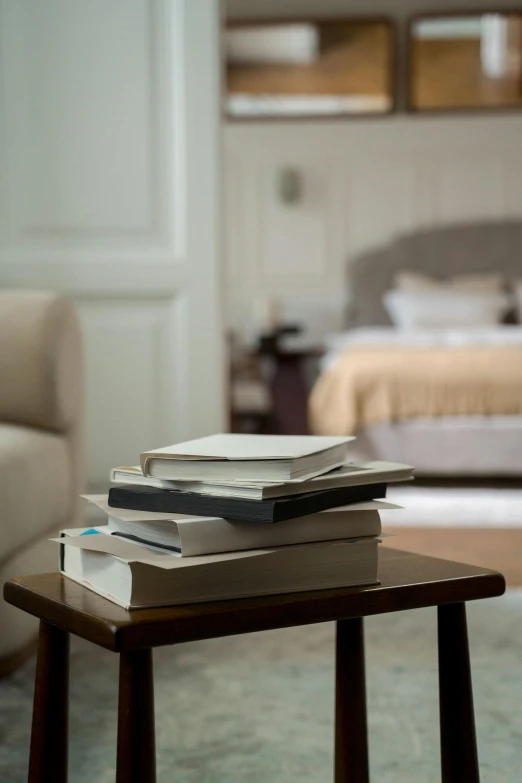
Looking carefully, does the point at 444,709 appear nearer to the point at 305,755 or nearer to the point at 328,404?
the point at 305,755

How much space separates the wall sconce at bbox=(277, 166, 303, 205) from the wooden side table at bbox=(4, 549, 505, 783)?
561 centimetres

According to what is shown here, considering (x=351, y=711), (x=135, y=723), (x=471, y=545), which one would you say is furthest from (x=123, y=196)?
(x=135, y=723)

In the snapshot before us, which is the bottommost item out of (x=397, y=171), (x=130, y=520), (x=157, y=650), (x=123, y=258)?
(x=157, y=650)

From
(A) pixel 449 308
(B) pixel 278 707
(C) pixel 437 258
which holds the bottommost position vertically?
(B) pixel 278 707

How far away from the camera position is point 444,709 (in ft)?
3.52

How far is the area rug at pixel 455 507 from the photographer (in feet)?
12.1

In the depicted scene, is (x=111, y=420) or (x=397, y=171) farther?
(x=397, y=171)

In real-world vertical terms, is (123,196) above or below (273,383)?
above

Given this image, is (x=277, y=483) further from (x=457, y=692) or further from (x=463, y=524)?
(x=463, y=524)

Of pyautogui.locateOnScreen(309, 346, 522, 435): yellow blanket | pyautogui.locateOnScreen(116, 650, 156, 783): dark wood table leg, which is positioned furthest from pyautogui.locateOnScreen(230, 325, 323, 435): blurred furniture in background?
pyautogui.locateOnScreen(116, 650, 156, 783): dark wood table leg

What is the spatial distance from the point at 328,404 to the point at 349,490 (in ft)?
11.6

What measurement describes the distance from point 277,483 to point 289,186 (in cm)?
580

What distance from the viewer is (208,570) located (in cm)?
93

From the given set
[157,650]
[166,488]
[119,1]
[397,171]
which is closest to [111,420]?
[157,650]
